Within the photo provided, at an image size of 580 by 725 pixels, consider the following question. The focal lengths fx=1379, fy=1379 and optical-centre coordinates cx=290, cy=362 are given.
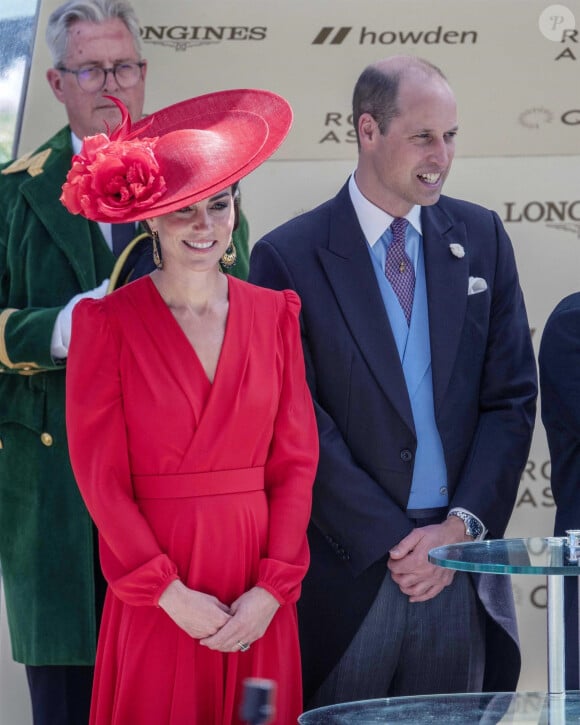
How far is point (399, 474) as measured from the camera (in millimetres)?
2990

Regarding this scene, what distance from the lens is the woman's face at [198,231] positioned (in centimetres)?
263

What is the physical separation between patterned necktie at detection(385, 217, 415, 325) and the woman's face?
21.8 inches

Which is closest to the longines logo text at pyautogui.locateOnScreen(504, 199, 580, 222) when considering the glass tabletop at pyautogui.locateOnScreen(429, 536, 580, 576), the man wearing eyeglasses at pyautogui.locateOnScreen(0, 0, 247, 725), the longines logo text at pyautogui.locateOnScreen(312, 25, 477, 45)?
the longines logo text at pyautogui.locateOnScreen(312, 25, 477, 45)

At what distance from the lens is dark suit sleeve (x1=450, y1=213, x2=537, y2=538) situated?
300cm

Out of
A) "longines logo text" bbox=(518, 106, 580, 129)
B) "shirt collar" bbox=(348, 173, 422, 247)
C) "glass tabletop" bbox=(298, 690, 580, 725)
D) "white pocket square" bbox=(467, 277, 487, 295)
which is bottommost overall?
"glass tabletop" bbox=(298, 690, 580, 725)

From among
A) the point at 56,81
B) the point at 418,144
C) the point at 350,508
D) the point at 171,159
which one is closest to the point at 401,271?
the point at 418,144

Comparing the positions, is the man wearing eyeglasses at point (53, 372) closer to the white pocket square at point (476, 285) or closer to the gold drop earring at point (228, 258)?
the gold drop earring at point (228, 258)

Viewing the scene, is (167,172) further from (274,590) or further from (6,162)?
(6,162)

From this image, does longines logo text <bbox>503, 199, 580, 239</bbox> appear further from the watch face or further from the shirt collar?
the watch face

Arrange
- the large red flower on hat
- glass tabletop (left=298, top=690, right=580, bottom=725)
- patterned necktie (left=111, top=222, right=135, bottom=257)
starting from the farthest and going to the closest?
patterned necktie (left=111, top=222, right=135, bottom=257), the large red flower on hat, glass tabletop (left=298, top=690, right=580, bottom=725)

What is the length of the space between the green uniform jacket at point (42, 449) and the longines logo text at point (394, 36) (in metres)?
0.77

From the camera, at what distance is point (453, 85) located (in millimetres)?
3842

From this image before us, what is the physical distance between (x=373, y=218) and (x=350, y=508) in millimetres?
676

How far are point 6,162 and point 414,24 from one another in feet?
3.88
